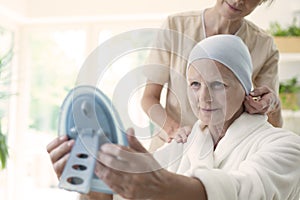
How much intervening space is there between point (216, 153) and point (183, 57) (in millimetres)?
227

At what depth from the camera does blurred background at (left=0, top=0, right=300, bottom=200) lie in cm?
371

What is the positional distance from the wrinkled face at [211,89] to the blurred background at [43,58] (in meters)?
2.62

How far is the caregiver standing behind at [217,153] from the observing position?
0.65 metres

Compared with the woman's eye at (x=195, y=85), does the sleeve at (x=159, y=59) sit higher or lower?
higher

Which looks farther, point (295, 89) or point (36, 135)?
point (36, 135)

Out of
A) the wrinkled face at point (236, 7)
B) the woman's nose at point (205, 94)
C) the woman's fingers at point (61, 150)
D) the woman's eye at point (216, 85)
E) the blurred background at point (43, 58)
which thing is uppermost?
the wrinkled face at point (236, 7)

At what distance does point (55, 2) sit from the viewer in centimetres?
380

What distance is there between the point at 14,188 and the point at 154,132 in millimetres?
3494

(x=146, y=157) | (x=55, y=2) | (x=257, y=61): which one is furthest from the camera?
(x=55, y=2)

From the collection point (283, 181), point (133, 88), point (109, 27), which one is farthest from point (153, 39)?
point (109, 27)

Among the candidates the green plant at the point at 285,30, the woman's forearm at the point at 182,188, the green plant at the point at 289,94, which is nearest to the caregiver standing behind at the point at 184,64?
the woman's forearm at the point at 182,188

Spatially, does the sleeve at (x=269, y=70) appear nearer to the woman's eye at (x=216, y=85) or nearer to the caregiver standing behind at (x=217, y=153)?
the caregiver standing behind at (x=217, y=153)

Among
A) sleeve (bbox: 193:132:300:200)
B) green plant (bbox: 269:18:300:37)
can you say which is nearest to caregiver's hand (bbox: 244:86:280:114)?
sleeve (bbox: 193:132:300:200)

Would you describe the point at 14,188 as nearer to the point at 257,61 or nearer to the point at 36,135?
the point at 36,135
